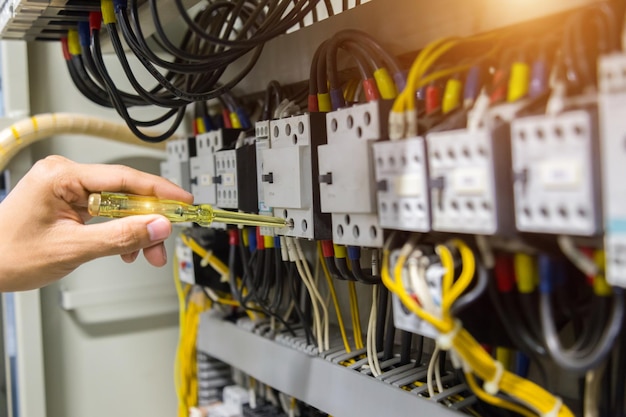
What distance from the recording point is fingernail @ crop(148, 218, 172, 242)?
0.84 meters

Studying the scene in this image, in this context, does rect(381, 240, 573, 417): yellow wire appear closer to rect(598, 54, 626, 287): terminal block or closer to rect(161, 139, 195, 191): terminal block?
rect(598, 54, 626, 287): terminal block

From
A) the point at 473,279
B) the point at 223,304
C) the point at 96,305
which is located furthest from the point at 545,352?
the point at 96,305

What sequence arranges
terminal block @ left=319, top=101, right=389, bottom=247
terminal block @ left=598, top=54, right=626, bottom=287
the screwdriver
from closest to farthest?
terminal block @ left=598, top=54, right=626, bottom=287, terminal block @ left=319, top=101, right=389, bottom=247, the screwdriver

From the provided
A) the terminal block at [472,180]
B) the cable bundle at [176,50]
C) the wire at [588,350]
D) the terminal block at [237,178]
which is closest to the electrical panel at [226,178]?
the terminal block at [237,178]

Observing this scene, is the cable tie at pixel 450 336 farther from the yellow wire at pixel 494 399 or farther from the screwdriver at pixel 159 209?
the screwdriver at pixel 159 209

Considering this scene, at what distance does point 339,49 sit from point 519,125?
0.42 metres

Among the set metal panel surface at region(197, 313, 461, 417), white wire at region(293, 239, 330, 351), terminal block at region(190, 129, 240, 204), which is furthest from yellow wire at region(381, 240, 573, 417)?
terminal block at region(190, 129, 240, 204)

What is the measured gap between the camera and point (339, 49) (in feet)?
3.14

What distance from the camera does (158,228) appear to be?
0.84m

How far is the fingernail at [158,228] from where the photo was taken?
32.9 inches

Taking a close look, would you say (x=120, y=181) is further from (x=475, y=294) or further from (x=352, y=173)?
(x=475, y=294)

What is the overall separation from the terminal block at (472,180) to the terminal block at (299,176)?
262 mm

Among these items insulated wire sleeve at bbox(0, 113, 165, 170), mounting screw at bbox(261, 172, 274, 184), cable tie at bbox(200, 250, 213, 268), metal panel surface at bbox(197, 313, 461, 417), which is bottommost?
metal panel surface at bbox(197, 313, 461, 417)

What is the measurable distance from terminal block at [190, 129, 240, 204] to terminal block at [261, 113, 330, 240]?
9.8 inches
